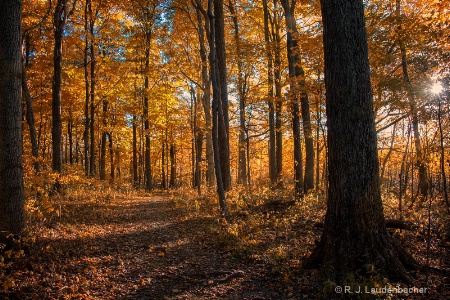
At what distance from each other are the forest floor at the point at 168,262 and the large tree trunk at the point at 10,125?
653 mm

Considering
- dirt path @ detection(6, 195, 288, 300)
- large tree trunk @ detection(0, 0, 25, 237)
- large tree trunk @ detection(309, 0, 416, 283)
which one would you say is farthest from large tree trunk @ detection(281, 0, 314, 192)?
large tree trunk @ detection(0, 0, 25, 237)

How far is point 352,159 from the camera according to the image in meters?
4.37

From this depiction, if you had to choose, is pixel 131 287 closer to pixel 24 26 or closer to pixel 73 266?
pixel 73 266

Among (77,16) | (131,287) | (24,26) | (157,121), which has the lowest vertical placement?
(131,287)

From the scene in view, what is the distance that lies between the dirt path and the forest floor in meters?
0.02

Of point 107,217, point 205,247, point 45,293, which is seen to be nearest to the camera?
point 45,293

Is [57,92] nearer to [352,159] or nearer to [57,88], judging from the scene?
[57,88]

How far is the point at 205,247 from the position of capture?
674cm

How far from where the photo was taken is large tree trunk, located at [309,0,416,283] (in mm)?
4332

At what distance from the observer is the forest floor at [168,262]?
172 inches

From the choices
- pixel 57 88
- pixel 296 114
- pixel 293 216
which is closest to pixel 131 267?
pixel 293 216

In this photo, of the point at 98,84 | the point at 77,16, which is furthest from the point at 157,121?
the point at 77,16

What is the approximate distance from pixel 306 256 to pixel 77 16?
1644cm

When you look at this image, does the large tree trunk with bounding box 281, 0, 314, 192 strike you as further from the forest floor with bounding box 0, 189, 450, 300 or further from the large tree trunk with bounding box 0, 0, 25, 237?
the large tree trunk with bounding box 0, 0, 25, 237
